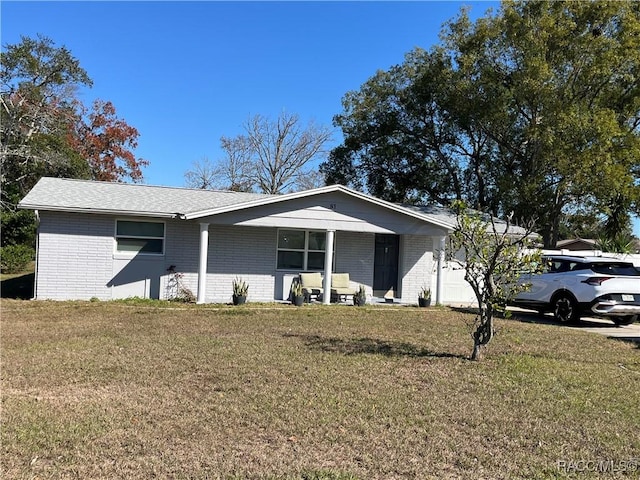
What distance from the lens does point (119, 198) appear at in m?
15.1

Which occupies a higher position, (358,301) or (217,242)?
(217,242)

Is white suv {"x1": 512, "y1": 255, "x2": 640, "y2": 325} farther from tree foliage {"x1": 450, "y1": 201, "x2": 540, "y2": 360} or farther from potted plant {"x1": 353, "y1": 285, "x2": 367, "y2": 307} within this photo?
potted plant {"x1": 353, "y1": 285, "x2": 367, "y2": 307}

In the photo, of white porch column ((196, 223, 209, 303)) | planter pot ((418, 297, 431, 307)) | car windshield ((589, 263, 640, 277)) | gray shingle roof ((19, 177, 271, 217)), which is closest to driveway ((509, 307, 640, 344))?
car windshield ((589, 263, 640, 277))

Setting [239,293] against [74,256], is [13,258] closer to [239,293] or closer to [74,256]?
[74,256]

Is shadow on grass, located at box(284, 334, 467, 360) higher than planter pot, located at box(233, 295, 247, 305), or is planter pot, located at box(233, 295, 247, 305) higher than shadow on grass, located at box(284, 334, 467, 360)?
planter pot, located at box(233, 295, 247, 305)

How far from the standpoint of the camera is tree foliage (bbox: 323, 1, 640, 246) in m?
20.2

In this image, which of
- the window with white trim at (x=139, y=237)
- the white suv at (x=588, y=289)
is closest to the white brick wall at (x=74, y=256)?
the window with white trim at (x=139, y=237)

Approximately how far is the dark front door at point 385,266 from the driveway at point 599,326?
411 centimetres

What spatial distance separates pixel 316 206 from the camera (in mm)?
15078

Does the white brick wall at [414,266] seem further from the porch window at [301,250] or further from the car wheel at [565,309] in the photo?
the car wheel at [565,309]

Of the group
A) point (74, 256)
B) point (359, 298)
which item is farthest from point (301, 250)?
point (74, 256)

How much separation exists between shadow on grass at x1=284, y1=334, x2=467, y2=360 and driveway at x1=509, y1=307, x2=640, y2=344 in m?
5.24

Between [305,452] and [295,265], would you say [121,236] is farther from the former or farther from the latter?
[305,452]

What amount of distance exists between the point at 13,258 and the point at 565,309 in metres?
22.7
